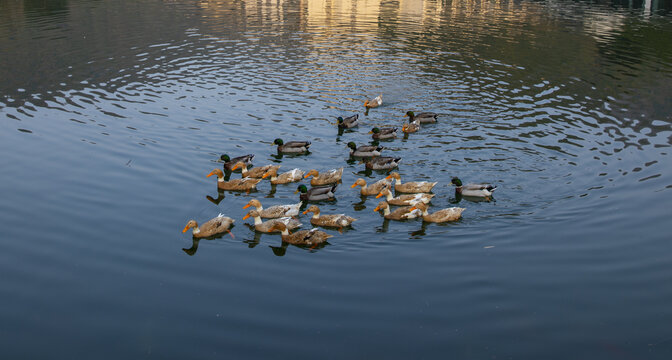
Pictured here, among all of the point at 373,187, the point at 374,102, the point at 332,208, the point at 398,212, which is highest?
the point at 374,102

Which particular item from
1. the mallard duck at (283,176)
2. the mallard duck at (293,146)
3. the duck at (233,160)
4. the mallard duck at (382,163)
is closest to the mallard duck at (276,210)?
the mallard duck at (283,176)

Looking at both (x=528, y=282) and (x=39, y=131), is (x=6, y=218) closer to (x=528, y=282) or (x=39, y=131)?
(x=39, y=131)

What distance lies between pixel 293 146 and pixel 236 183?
3.95 m

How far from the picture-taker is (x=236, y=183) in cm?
2408

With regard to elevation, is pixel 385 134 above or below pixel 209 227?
above

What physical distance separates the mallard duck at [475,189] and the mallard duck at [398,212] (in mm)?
2240

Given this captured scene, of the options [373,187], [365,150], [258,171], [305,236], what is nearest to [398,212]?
[373,187]

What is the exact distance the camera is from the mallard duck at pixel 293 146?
27078 millimetres

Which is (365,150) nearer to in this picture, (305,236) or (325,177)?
(325,177)

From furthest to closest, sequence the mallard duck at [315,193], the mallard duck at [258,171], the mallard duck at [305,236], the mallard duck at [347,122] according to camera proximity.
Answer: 1. the mallard duck at [347,122]
2. the mallard duck at [258,171]
3. the mallard duck at [315,193]
4. the mallard duck at [305,236]

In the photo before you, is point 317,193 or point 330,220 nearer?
point 330,220

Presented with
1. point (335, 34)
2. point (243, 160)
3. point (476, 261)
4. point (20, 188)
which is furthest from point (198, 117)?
point (335, 34)

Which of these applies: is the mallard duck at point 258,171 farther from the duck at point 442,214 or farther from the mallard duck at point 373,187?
the duck at point 442,214

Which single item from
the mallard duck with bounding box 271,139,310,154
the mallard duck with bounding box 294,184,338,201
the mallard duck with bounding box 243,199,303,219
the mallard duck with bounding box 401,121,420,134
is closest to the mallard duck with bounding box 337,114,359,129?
the mallard duck with bounding box 401,121,420,134
